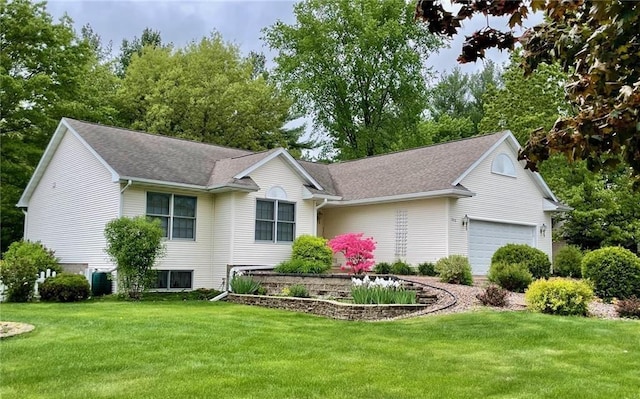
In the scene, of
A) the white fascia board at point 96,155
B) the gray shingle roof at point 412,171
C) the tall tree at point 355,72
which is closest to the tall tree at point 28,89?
the white fascia board at point 96,155

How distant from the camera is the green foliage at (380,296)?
493 inches

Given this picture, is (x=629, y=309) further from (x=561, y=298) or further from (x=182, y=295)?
(x=182, y=295)

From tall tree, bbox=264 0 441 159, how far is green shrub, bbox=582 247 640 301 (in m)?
24.7

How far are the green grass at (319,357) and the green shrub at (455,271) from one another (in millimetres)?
5527

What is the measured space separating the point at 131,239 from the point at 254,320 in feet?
18.2

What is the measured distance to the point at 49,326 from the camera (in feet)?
31.4

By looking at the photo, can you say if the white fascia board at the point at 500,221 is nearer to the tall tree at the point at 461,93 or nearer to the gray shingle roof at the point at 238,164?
the gray shingle roof at the point at 238,164

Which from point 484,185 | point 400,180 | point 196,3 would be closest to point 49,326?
point 196,3

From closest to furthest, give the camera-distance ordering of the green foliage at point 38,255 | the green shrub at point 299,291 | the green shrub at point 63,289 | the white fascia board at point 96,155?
the green shrub at point 299,291 → the green shrub at point 63,289 → the white fascia board at point 96,155 → the green foliage at point 38,255

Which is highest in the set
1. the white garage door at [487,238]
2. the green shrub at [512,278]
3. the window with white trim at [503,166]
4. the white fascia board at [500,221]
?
the window with white trim at [503,166]

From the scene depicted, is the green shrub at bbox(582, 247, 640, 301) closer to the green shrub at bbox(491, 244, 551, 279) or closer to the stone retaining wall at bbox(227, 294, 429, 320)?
the green shrub at bbox(491, 244, 551, 279)

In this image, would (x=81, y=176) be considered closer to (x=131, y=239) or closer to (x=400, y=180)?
(x=131, y=239)

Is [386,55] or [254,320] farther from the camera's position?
[386,55]

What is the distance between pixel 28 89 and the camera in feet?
81.8
